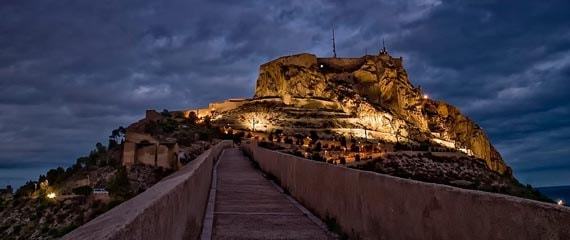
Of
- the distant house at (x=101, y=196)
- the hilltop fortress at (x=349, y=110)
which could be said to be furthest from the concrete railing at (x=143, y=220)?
the hilltop fortress at (x=349, y=110)

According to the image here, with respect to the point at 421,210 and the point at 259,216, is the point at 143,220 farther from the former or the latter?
the point at 259,216

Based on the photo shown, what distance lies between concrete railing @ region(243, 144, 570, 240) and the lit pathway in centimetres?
54

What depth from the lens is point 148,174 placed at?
51.0 m

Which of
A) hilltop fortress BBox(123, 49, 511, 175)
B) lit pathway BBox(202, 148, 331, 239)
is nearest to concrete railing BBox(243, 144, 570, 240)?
lit pathway BBox(202, 148, 331, 239)

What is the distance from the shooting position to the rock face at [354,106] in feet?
341

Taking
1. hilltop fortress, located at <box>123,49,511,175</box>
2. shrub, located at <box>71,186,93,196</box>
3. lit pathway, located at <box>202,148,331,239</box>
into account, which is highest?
hilltop fortress, located at <box>123,49,511,175</box>

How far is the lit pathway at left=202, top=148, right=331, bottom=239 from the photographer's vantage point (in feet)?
26.7

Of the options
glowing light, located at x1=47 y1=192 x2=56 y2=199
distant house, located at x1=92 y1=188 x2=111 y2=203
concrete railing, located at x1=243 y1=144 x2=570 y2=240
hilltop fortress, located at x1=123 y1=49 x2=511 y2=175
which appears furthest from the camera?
hilltop fortress, located at x1=123 y1=49 x2=511 y2=175

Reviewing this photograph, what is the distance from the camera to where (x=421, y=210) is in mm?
4820

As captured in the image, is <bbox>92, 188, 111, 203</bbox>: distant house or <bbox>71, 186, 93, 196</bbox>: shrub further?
<bbox>71, 186, 93, 196</bbox>: shrub

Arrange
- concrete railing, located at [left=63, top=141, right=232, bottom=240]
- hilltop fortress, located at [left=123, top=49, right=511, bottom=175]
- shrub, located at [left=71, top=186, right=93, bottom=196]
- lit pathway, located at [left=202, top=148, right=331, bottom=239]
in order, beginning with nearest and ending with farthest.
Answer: concrete railing, located at [left=63, top=141, right=232, bottom=240]
lit pathway, located at [left=202, top=148, right=331, bottom=239]
shrub, located at [left=71, top=186, right=93, bottom=196]
hilltop fortress, located at [left=123, top=49, right=511, bottom=175]

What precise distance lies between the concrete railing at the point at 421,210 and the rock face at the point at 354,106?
86470 millimetres

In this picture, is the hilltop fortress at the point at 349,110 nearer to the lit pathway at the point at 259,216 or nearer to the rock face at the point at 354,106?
the rock face at the point at 354,106

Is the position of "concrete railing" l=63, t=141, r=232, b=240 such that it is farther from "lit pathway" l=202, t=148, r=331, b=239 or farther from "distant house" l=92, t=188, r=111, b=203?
"distant house" l=92, t=188, r=111, b=203
